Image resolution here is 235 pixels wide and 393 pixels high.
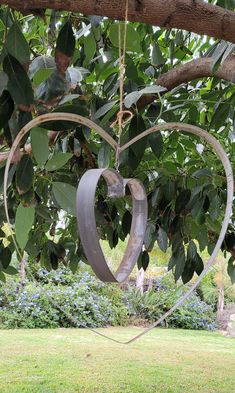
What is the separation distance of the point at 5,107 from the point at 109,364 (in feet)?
11.4

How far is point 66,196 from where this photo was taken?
0.83m

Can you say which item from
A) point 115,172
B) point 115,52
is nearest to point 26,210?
point 115,172

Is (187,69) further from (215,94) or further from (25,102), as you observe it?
(25,102)

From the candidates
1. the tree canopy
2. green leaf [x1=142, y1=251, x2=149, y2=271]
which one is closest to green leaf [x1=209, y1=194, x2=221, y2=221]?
the tree canopy

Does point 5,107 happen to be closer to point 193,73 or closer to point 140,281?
point 193,73

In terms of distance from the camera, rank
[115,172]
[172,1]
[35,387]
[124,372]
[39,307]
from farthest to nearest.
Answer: [39,307] → [124,372] → [35,387] → [172,1] → [115,172]

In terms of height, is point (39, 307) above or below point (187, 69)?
below

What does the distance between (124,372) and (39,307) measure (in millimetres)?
2248

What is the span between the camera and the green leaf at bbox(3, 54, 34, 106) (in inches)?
28.9

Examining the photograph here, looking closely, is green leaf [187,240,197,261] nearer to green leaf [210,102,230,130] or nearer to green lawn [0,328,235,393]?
green leaf [210,102,230,130]

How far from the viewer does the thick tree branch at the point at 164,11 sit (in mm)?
669

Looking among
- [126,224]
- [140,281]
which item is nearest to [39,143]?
[126,224]

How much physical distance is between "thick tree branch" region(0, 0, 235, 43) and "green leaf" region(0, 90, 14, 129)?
130 millimetres

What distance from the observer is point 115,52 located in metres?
1.16
